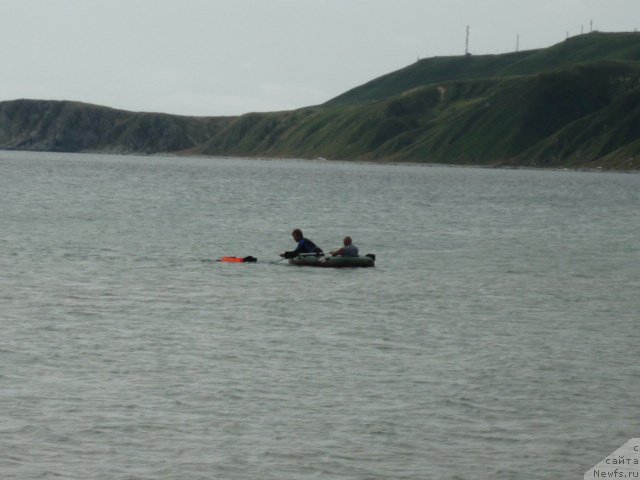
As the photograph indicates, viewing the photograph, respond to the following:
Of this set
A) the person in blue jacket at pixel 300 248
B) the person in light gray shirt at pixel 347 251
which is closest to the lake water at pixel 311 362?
the person in blue jacket at pixel 300 248

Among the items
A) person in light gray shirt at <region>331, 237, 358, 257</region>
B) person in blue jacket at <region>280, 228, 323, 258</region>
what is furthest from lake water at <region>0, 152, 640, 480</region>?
person in light gray shirt at <region>331, 237, 358, 257</region>

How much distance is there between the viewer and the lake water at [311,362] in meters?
22.1

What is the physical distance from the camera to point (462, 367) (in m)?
30.0

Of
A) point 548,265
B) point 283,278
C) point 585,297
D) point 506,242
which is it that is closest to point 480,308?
point 585,297

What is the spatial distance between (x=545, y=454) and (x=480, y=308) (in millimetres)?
19763

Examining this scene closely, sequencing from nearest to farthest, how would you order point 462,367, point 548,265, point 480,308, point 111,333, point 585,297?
1. point 462,367
2. point 111,333
3. point 480,308
4. point 585,297
5. point 548,265

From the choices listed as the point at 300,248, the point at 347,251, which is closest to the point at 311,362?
the point at 347,251

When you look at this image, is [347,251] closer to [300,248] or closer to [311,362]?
[300,248]

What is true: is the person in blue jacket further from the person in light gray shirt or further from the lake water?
the person in light gray shirt

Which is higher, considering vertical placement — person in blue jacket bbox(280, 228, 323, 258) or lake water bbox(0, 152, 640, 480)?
person in blue jacket bbox(280, 228, 323, 258)

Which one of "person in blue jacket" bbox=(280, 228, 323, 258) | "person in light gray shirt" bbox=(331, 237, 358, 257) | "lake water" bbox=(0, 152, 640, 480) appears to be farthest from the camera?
"person in blue jacket" bbox=(280, 228, 323, 258)

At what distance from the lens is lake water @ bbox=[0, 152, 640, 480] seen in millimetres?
Result: 22141

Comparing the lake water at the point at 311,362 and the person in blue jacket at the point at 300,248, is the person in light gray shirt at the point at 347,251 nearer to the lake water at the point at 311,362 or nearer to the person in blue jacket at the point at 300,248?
the person in blue jacket at the point at 300,248

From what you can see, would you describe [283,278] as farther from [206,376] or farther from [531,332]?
[206,376]
